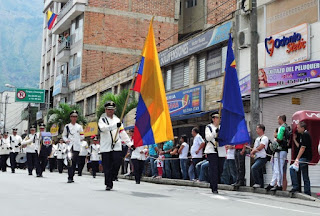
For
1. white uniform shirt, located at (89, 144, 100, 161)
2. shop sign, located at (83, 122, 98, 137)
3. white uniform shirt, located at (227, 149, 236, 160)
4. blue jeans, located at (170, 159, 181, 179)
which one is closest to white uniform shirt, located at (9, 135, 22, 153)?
white uniform shirt, located at (89, 144, 100, 161)

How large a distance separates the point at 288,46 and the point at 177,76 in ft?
32.2

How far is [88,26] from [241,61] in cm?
2447

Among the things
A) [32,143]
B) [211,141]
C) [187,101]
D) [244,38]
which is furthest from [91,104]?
[211,141]

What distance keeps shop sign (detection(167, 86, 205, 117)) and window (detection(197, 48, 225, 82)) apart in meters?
0.78

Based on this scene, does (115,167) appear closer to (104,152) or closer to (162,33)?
(104,152)

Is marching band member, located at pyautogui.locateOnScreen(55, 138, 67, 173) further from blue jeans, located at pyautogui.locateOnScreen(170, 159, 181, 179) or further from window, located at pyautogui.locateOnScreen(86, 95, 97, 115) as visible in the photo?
window, located at pyautogui.locateOnScreen(86, 95, 97, 115)

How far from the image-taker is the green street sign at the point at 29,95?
5662 centimetres

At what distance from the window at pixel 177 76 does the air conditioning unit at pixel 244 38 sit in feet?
16.9

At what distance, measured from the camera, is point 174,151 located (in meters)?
19.9

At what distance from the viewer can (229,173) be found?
16.2 m

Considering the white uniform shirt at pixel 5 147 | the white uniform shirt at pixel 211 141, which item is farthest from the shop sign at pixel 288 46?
the white uniform shirt at pixel 5 147

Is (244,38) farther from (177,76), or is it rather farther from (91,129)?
(91,129)

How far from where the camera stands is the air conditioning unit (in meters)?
23.3

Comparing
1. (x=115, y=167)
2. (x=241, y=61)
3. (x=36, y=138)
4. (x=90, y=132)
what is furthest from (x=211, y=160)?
(x=90, y=132)
